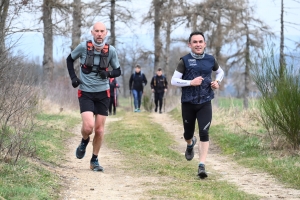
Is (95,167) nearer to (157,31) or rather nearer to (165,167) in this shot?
(165,167)

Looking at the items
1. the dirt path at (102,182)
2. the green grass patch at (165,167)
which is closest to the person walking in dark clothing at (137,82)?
the green grass patch at (165,167)

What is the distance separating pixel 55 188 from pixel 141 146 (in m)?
4.67

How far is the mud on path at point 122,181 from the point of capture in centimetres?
629

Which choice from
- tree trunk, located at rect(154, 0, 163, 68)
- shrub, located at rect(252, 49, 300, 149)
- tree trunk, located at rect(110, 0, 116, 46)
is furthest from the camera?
tree trunk, located at rect(154, 0, 163, 68)

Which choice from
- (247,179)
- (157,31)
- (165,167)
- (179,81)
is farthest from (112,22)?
(247,179)

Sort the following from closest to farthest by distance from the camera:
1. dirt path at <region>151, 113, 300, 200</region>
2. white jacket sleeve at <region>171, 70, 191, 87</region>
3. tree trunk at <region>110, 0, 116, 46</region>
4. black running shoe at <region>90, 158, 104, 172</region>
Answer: dirt path at <region>151, 113, 300, 200</region>
white jacket sleeve at <region>171, 70, 191, 87</region>
black running shoe at <region>90, 158, 104, 172</region>
tree trunk at <region>110, 0, 116, 46</region>

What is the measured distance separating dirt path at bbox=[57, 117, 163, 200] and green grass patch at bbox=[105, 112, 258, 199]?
0.67ft

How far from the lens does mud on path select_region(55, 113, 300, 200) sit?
6285 mm

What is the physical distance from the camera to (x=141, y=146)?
10.9 m

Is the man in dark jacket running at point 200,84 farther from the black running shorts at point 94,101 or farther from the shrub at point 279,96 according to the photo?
the shrub at point 279,96

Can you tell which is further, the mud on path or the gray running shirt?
the gray running shirt

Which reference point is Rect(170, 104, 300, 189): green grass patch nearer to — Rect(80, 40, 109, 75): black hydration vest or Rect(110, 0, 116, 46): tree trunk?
Rect(80, 40, 109, 75): black hydration vest

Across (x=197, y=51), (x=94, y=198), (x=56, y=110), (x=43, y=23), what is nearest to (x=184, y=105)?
(x=197, y=51)

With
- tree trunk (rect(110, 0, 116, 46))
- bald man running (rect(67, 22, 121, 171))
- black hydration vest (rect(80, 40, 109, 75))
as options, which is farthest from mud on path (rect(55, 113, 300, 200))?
tree trunk (rect(110, 0, 116, 46))
